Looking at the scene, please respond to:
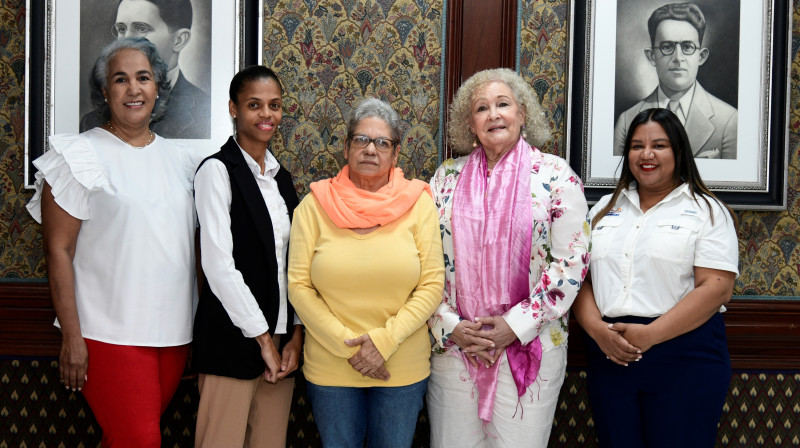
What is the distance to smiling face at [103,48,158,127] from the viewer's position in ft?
6.14

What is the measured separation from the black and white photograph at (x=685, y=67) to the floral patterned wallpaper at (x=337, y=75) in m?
0.28

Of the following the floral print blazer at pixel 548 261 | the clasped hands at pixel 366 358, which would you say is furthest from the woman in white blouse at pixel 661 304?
the clasped hands at pixel 366 358

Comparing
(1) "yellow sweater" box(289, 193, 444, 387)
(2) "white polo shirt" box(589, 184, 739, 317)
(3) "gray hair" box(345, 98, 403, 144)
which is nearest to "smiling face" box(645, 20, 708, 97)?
(2) "white polo shirt" box(589, 184, 739, 317)

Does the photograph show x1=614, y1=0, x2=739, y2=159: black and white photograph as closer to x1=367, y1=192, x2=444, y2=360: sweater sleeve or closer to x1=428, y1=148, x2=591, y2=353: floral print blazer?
x1=428, y1=148, x2=591, y2=353: floral print blazer

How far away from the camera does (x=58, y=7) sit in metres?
2.47

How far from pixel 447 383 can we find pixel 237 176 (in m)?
1.00

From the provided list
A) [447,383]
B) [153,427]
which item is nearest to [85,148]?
[153,427]

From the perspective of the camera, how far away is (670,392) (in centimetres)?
186

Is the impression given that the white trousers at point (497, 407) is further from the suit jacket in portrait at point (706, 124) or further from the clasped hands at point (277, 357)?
the suit jacket in portrait at point (706, 124)

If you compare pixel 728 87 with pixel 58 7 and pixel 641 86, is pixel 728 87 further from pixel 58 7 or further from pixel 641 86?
pixel 58 7

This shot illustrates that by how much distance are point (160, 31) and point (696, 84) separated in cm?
241

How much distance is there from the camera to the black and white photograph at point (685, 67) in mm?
2539

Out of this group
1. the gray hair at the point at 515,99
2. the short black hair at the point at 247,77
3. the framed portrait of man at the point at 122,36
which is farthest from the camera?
the framed portrait of man at the point at 122,36

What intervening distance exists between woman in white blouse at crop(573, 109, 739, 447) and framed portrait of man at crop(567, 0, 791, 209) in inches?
19.7
